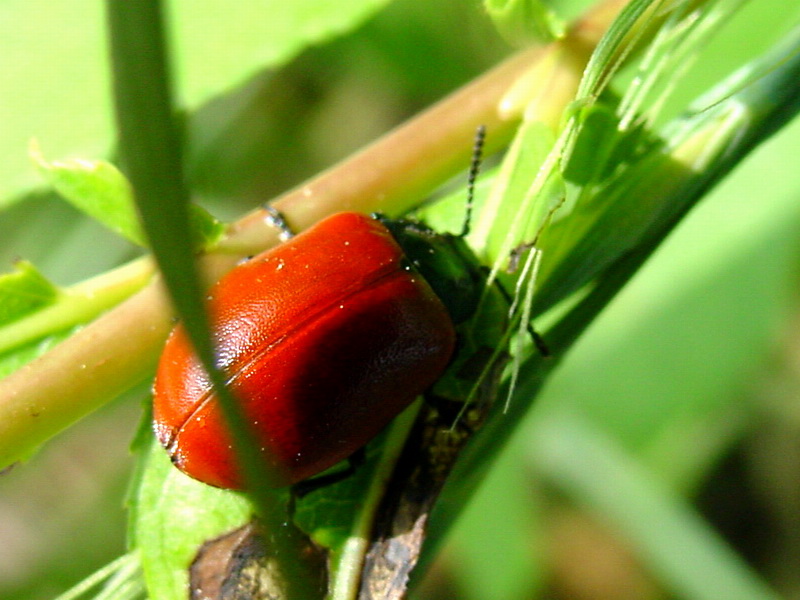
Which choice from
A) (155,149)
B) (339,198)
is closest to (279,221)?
(339,198)

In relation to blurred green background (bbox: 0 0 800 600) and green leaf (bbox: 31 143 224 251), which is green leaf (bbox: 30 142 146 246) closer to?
green leaf (bbox: 31 143 224 251)

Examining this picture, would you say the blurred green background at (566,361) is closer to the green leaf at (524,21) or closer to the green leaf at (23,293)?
the green leaf at (524,21)

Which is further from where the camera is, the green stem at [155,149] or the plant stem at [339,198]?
the plant stem at [339,198]

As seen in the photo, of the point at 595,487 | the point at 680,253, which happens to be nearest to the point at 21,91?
the point at 680,253

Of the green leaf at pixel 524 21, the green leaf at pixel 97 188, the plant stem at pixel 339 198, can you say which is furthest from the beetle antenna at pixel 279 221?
the green leaf at pixel 524 21

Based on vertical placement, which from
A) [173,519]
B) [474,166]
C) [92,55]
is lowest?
A: [173,519]

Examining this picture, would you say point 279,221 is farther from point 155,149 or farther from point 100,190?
point 155,149
